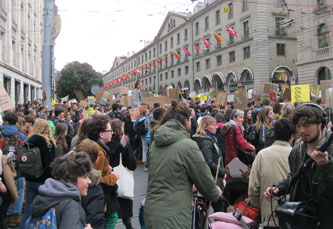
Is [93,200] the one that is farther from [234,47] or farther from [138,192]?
[234,47]

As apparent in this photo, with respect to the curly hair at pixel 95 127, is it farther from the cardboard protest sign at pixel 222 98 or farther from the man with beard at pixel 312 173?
the cardboard protest sign at pixel 222 98

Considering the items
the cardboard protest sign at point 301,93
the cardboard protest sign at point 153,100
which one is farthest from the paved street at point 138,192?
the cardboard protest sign at point 301,93

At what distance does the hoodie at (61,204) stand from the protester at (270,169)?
6.08 feet

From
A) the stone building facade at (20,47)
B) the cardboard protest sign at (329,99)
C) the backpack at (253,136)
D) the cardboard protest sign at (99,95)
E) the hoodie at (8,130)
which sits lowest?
the backpack at (253,136)

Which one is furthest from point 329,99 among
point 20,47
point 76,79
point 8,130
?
point 76,79

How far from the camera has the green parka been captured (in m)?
2.73

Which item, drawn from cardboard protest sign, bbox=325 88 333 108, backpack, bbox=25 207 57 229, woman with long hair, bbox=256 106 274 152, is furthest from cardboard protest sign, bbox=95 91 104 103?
backpack, bbox=25 207 57 229

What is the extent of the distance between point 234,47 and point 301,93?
1061 inches

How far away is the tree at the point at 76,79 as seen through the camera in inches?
2168

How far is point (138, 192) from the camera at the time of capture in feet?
22.4

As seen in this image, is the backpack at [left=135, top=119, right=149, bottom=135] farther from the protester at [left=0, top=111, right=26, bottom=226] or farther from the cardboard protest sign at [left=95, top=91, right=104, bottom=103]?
the cardboard protest sign at [left=95, top=91, right=104, bottom=103]

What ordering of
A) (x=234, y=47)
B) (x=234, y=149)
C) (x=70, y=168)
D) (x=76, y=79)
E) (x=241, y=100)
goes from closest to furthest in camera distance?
(x=70, y=168), (x=234, y=149), (x=241, y=100), (x=234, y=47), (x=76, y=79)

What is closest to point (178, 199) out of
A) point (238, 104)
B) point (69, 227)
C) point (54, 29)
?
point (69, 227)

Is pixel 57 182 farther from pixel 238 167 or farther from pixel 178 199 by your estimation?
pixel 238 167
